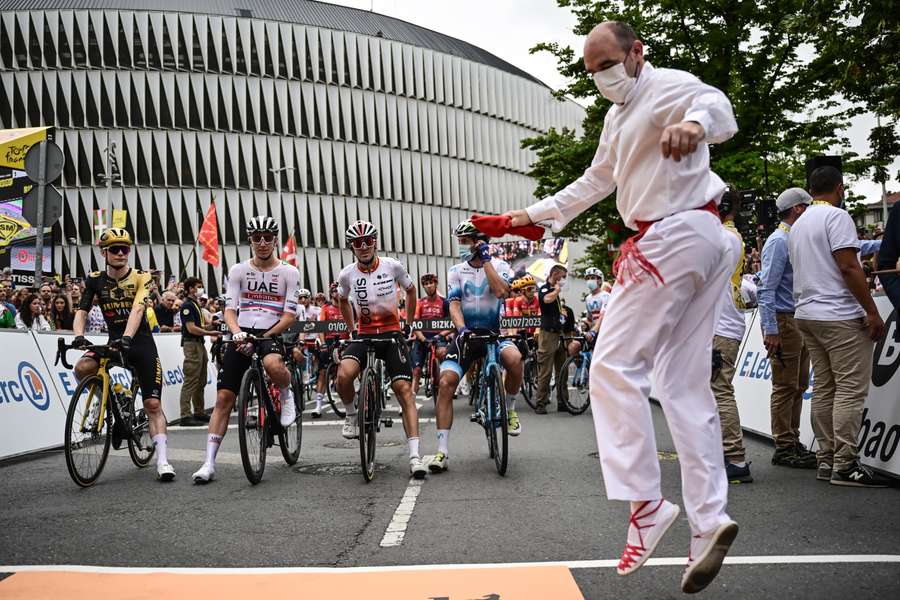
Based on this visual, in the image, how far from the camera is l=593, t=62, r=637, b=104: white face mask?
3.81 meters

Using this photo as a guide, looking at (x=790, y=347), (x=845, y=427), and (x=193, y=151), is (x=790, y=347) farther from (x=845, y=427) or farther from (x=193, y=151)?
(x=193, y=151)

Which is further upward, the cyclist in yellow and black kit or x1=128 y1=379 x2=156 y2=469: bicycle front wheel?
the cyclist in yellow and black kit

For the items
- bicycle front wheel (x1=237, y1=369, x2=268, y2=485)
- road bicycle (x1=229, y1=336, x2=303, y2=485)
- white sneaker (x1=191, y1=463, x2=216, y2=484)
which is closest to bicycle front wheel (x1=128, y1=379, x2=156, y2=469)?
white sneaker (x1=191, y1=463, x2=216, y2=484)

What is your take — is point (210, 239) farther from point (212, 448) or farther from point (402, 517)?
point (402, 517)

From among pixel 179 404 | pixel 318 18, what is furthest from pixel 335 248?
pixel 179 404

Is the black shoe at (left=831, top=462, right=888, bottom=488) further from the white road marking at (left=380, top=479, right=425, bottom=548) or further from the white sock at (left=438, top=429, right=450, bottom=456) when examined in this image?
the white sock at (left=438, top=429, right=450, bottom=456)

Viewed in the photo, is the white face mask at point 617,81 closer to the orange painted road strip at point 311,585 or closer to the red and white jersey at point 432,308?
the orange painted road strip at point 311,585

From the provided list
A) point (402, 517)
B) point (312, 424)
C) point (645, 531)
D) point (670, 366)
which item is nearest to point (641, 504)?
point (645, 531)

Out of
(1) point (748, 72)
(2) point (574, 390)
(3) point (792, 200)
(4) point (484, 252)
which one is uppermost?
(1) point (748, 72)

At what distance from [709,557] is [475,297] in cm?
567

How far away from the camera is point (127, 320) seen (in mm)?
8445

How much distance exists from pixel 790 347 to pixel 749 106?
17375 mm

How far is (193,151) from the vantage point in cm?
6378

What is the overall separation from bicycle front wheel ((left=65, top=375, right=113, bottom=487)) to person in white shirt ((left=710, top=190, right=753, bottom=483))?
5147mm
